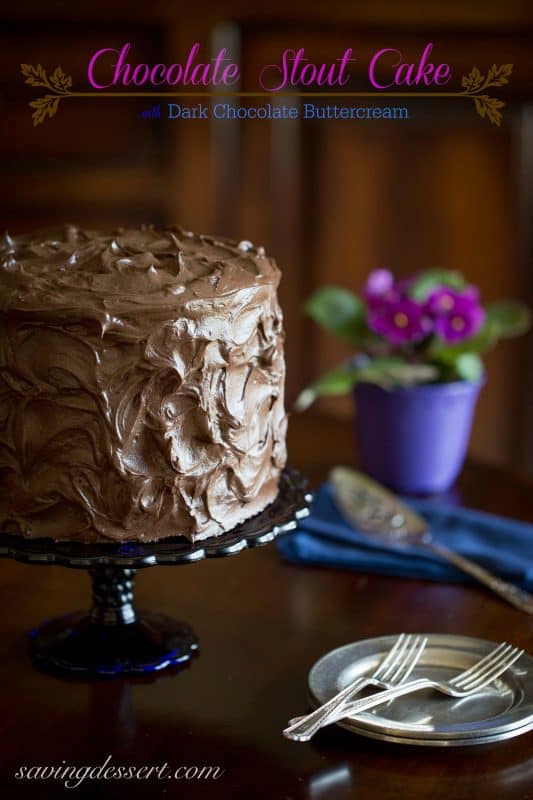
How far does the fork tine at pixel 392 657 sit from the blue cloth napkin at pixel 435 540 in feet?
0.99

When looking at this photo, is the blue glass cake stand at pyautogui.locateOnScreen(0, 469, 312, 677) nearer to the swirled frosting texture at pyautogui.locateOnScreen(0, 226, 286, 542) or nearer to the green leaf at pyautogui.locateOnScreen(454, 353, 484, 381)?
the swirled frosting texture at pyautogui.locateOnScreen(0, 226, 286, 542)

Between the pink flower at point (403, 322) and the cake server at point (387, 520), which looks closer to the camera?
the cake server at point (387, 520)

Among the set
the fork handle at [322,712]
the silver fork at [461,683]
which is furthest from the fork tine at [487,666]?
the fork handle at [322,712]

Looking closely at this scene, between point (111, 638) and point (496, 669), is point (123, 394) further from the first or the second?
point (496, 669)

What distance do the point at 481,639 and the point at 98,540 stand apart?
0.43 meters

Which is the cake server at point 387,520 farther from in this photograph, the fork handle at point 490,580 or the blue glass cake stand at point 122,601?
the blue glass cake stand at point 122,601

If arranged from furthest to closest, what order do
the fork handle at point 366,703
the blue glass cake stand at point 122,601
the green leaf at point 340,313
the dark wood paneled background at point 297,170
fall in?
1. the dark wood paneled background at point 297,170
2. the green leaf at point 340,313
3. the blue glass cake stand at point 122,601
4. the fork handle at point 366,703

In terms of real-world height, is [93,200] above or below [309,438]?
above

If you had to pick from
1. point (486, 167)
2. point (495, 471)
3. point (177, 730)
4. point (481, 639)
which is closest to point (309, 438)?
point (495, 471)

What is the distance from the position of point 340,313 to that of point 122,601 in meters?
0.78

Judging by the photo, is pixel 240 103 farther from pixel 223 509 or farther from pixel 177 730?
pixel 177 730

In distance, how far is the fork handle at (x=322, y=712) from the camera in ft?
3.20

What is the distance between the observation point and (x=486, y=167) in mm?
2922

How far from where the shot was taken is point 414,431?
1802 millimetres
